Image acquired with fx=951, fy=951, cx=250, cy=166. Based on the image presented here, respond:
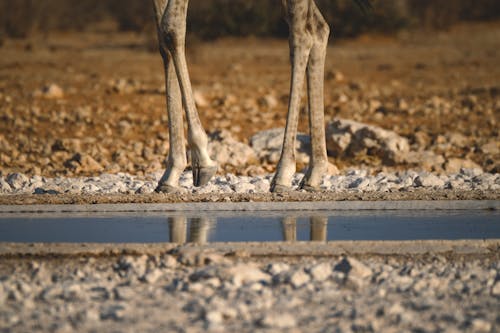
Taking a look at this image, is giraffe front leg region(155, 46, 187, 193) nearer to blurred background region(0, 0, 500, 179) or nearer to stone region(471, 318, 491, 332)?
blurred background region(0, 0, 500, 179)

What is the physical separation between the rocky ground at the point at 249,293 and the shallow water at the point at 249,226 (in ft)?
1.59

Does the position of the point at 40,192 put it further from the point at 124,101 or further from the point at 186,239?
the point at 124,101

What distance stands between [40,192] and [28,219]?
1.15m

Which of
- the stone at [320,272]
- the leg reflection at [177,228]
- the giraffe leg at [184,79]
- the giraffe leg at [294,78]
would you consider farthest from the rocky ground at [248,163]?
the leg reflection at [177,228]

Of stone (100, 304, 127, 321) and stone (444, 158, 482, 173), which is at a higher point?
stone (100, 304, 127, 321)

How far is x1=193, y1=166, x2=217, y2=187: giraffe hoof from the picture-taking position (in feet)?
20.3

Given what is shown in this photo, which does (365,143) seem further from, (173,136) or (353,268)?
(353,268)

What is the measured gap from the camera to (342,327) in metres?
3.39

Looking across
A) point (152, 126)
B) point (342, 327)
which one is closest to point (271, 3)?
point (152, 126)

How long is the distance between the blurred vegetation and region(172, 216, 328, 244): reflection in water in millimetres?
14308

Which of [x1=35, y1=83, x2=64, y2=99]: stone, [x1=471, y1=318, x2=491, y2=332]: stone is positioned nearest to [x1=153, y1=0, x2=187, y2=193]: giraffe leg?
[x1=471, y1=318, x2=491, y2=332]: stone

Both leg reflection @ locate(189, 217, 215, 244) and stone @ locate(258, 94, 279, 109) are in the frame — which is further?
stone @ locate(258, 94, 279, 109)

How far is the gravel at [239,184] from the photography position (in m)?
6.95

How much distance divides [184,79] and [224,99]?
268 inches
